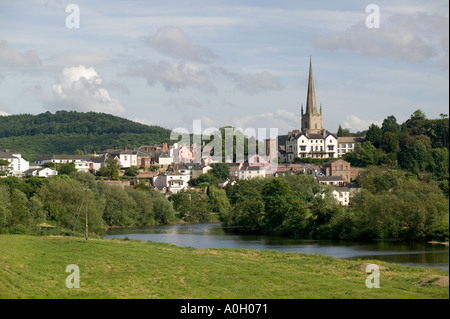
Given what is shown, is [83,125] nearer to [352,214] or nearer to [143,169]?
[143,169]

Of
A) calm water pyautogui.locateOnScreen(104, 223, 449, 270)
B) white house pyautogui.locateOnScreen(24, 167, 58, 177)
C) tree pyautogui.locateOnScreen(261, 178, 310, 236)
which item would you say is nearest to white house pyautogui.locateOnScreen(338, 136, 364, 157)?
white house pyautogui.locateOnScreen(24, 167, 58, 177)

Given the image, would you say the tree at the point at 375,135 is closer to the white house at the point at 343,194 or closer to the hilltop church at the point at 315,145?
the hilltop church at the point at 315,145

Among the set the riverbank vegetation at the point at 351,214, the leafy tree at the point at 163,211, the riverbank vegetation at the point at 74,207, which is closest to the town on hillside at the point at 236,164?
the leafy tree at the point at 163,211

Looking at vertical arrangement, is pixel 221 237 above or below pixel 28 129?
below

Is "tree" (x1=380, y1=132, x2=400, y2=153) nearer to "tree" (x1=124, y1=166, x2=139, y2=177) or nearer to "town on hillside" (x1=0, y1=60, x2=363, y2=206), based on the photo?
"town on hillside" (x1=0, y1=60, x2=363, y2=206)

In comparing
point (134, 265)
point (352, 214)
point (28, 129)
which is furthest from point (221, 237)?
point (28, 129)

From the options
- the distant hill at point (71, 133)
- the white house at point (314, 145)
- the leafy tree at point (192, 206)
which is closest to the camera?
the leafy tree at point (192, 206)

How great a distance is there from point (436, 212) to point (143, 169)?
195 feet

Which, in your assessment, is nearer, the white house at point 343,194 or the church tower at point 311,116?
the white house at point 343,194

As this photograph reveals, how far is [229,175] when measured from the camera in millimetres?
89625

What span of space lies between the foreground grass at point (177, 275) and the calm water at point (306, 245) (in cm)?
516

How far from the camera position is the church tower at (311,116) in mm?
105000

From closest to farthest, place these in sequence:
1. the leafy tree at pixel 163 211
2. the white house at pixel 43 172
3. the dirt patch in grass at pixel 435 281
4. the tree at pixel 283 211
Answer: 1. the dirt patch in grass at pixel 435 281
2. the tree at pixel 283 211
3. the leafy tree at pixel 163 211
4. the white house at pixel 43 172
